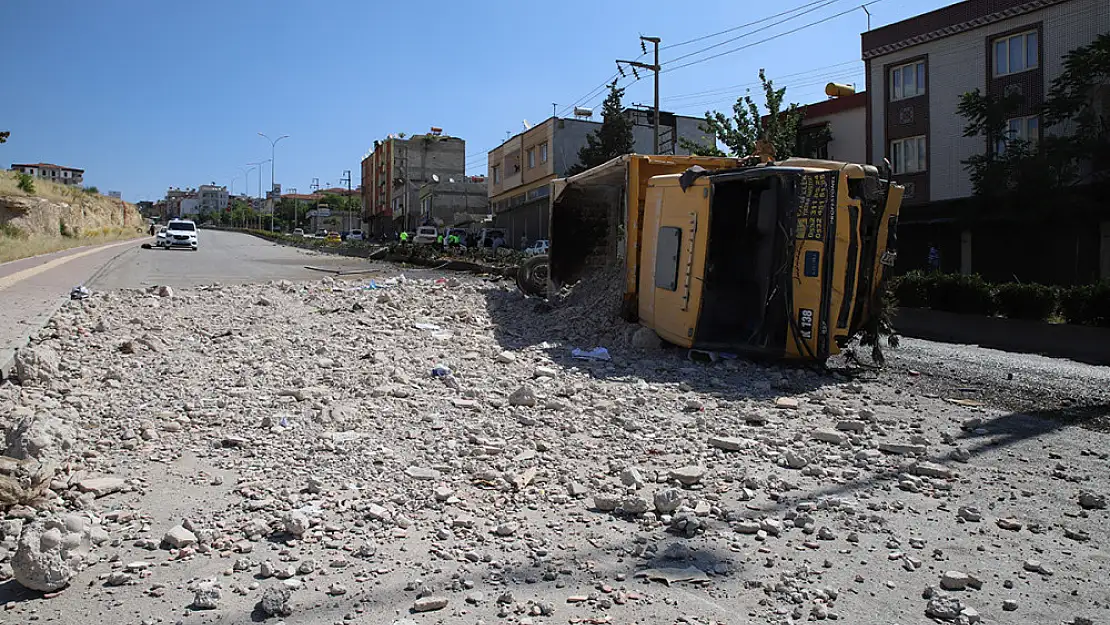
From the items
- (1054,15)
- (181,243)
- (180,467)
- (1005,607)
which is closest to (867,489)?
(1005,607)

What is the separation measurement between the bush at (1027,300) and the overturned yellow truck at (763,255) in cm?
624

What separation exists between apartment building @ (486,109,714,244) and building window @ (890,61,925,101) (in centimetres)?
1773

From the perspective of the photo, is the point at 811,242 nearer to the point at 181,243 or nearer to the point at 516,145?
the point at 181,243

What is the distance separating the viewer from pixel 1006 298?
13367 millimetres

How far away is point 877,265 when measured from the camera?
806cm

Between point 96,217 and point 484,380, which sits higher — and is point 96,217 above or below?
above

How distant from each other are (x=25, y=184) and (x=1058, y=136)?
6098 centimetres

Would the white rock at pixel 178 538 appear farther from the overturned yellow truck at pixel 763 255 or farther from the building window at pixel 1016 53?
the building window at pixel 1016 53

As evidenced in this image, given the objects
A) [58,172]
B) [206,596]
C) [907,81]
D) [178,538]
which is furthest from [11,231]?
[58,172]

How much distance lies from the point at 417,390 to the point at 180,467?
2093mm

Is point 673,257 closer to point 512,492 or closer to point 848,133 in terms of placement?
point 512,492

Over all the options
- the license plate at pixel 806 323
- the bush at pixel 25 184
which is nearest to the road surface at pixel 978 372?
the license plate at pixel 806 323

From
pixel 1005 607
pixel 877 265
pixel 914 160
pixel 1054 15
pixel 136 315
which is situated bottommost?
pixel 1005 607

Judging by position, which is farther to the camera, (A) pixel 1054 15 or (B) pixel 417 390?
(A) pixel 1054 15
